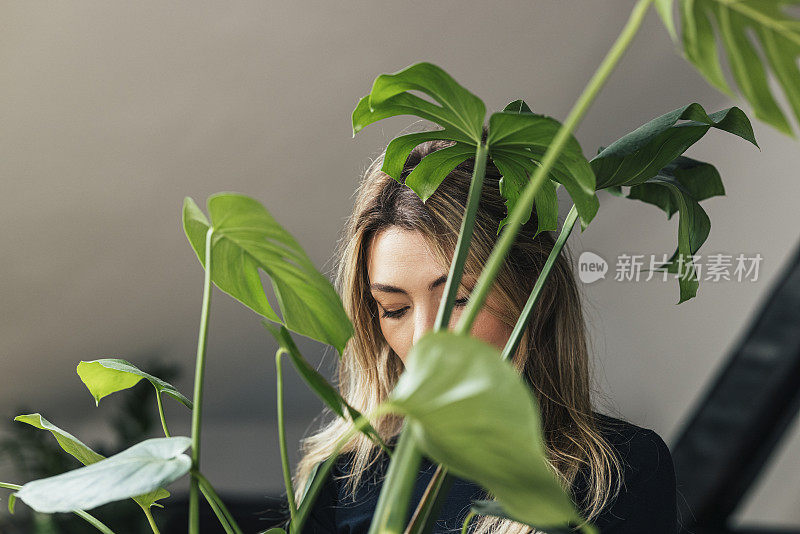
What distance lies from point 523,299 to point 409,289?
16 cm

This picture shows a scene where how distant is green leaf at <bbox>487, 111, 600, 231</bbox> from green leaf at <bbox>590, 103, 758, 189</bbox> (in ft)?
0.18

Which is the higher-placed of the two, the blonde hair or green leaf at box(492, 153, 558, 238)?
green leaf at box(492, 153, 558, 238)

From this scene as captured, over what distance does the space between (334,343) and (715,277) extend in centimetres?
294

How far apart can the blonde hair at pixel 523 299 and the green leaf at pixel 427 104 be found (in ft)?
1.24

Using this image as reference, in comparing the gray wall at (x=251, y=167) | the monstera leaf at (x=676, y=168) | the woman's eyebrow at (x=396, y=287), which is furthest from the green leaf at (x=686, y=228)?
the gray wall at (x=251, y=167)

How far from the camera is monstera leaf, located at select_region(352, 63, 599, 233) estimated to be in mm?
378

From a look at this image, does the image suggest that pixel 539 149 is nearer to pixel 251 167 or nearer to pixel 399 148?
pixel 399 148

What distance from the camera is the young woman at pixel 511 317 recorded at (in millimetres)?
833

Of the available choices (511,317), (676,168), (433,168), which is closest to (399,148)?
(433,168)

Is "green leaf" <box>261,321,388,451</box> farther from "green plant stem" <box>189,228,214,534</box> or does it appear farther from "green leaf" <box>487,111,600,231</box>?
"green leaf" <box>487,111,600,231</box>

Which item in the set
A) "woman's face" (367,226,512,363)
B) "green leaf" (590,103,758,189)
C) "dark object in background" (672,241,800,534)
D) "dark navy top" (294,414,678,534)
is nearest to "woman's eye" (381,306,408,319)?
"woman's face" (367,226,512,363)

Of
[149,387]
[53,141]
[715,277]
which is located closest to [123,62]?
[53,141]

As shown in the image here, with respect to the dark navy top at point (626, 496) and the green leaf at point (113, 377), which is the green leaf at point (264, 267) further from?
the dark navy top at point (626, 496)

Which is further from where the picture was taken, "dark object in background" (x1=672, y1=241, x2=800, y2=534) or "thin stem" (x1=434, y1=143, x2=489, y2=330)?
"dark object in background" (x1=672, y1=241, x2=800, y2=534)
